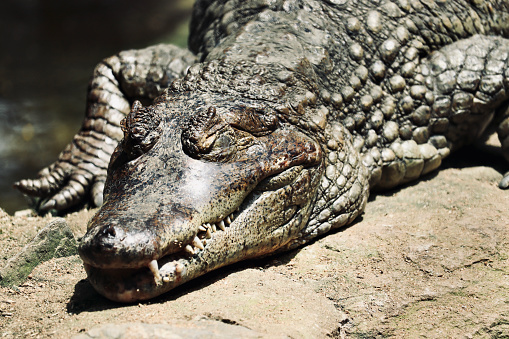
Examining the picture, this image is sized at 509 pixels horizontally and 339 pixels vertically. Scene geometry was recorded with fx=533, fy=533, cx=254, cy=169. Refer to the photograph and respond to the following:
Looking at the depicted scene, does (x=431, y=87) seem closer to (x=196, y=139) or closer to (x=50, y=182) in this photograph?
(x=196, y=139)

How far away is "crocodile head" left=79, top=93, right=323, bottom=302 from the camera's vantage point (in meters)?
2.65

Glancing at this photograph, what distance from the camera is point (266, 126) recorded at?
11.1 ft

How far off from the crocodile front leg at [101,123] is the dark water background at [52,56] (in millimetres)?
1028

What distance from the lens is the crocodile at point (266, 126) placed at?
282 centimetres

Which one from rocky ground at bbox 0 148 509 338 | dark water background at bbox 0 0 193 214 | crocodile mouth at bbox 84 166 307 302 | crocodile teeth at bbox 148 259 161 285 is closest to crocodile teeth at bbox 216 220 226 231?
crocodile mouth at bbox 84 166 307 302

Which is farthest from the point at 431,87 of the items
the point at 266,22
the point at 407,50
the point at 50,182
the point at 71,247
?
the point at 50,182

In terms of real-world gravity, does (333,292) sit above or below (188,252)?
below

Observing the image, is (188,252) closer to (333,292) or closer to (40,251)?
(333,292)

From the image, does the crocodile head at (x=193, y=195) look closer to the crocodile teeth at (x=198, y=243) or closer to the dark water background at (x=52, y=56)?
the crocodile teeth at (x=198, y=243)

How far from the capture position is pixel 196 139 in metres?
3.05

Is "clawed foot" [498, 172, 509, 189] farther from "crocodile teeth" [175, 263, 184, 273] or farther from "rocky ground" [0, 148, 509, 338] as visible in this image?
"crocodile teeth" [175, 263, 184, 273]

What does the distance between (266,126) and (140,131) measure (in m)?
0.79

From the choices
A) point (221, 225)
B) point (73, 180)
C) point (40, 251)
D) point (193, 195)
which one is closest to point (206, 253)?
point (221, 225)

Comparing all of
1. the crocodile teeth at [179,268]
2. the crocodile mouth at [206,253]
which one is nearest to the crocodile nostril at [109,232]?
the crocodile mouth at [206,253]
